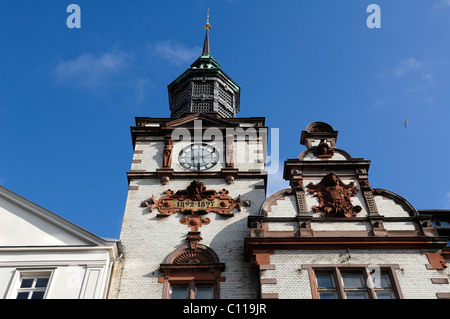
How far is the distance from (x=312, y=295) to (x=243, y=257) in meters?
3.04

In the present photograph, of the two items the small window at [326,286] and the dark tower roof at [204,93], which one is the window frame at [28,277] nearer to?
the small window at [326,286]

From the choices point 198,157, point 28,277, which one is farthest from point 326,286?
point 28,277

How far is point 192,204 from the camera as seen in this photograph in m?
19.8

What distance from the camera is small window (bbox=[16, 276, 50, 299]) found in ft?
51.8

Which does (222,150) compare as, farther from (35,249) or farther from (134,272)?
(35,249)

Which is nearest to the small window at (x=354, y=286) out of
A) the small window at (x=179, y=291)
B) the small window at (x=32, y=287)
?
the small window at (x=179, y=291)

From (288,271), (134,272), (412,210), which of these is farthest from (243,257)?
(412,210)

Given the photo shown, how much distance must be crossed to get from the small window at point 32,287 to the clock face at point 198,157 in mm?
7549

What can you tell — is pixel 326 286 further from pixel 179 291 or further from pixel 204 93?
pixel 204 93

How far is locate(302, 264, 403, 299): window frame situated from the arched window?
115 inches

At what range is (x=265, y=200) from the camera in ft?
62.2

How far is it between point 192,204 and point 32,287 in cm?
A: 631

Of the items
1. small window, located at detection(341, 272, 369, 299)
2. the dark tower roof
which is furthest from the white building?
the dark tower roof

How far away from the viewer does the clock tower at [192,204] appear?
17.1 metres
